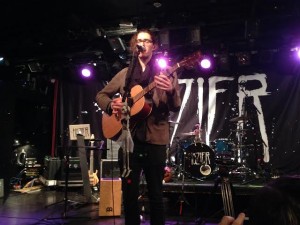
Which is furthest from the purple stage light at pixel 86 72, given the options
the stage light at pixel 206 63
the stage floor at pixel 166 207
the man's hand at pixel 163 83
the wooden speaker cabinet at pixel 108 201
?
the man's hand at pixel 163 83

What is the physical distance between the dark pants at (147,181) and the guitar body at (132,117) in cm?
24

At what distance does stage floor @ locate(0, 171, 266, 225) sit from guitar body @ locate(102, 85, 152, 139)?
1704 mm

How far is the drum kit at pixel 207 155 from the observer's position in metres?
6.62

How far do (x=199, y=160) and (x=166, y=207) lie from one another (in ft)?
5.16

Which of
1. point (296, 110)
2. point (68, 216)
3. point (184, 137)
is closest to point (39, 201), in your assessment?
point (68, 216)

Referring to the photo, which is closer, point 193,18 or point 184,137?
point 193,18

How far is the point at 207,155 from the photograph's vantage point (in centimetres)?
662

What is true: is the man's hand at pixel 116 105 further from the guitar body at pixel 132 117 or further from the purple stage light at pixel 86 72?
the purple stage light at pixel 86 72

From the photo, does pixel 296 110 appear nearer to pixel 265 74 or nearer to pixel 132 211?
pixel 265 74

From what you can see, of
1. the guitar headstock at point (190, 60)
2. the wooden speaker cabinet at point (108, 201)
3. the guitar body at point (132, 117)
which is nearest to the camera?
the guitar body at point (132, 117)

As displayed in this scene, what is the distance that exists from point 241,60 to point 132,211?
19.3ft

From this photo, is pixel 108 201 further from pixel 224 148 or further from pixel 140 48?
pixel 224 148

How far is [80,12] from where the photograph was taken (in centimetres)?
612

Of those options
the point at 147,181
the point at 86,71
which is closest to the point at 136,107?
the point at 147,181
